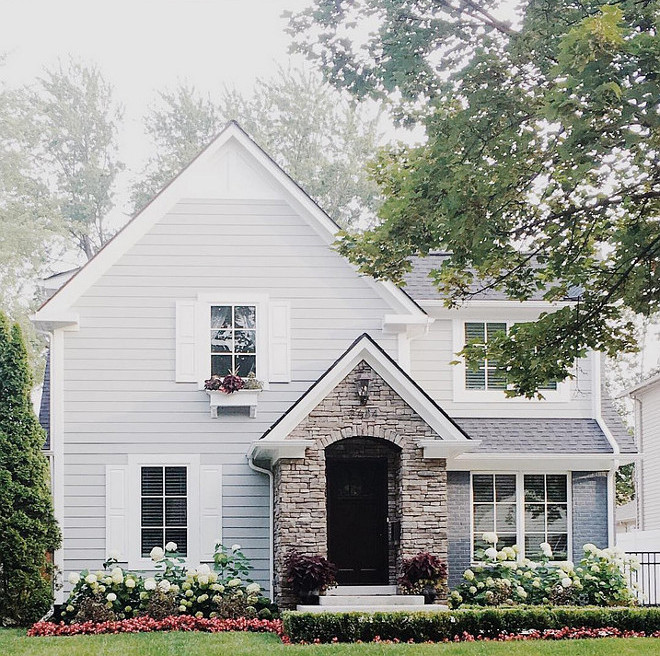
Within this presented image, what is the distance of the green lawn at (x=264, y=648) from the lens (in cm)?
1255

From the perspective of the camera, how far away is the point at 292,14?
12016 millimetres

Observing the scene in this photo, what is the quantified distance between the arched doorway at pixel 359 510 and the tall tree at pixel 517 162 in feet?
16.8

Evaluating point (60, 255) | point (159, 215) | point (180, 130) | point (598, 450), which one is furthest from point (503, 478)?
point (180, 130)

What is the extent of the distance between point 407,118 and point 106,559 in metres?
9.00

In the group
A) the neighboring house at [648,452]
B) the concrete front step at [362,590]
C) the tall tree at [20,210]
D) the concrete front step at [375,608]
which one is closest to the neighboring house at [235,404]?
the concrete front step at [362,590]

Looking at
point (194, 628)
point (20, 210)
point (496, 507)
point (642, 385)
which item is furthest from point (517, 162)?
point (20, 210)

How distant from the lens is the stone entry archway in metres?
16.5

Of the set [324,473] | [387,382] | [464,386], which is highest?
[464,386]

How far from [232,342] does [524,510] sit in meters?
5.64

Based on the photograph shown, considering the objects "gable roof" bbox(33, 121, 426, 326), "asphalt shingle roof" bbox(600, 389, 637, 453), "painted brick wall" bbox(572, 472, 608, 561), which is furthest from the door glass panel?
"asphalt shingle roof" bbox(600, 389, 637, 453)

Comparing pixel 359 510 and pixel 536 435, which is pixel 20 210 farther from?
pixel 536 435

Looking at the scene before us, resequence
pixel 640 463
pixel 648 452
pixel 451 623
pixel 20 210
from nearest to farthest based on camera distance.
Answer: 1. pixel 451 623
2. pixel 648 452
3. pixel 640 463
4. pixel 20 210

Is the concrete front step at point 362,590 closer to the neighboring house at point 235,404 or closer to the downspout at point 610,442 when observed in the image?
the neighboring house at point 235,404

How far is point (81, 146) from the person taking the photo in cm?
3875
